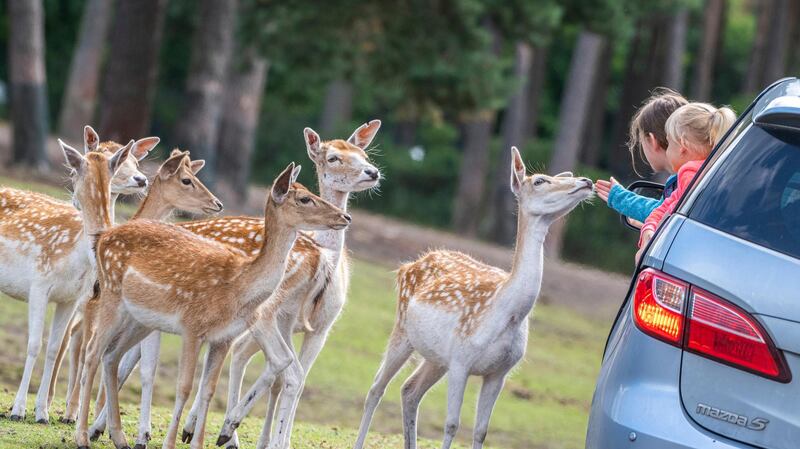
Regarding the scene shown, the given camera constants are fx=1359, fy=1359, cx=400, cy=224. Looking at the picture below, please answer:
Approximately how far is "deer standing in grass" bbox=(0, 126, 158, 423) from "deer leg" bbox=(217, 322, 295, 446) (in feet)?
3.62

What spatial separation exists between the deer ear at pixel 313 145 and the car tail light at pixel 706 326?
14.2 ft

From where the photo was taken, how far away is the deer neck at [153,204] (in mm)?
8258

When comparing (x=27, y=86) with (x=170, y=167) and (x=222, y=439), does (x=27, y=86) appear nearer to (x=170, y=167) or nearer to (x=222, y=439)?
(x=170, y=167)

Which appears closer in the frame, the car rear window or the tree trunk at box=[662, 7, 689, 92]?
the car rear window

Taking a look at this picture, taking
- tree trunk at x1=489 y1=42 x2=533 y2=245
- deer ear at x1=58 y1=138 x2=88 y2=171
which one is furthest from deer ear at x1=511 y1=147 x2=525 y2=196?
tree trunk at x1=489 y1=42 x2=533 y2=245

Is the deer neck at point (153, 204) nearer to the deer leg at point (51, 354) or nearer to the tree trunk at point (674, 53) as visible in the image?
the deer leg at point (51, 354)

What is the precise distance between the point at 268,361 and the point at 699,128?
2.57m

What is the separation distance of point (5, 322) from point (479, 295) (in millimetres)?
7058

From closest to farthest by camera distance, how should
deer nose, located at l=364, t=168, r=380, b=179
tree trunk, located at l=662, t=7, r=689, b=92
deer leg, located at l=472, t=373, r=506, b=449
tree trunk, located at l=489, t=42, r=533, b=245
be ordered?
1. deer leg, located at l=472, t=373, r=506, b=449
2. deer nose, located at l=364, t=168, r=380, b=179
3. tree trunk, located at l=489, t=42, r=533, b=245
4. tree trunk, located at l=662, t=7, r=689, b=92

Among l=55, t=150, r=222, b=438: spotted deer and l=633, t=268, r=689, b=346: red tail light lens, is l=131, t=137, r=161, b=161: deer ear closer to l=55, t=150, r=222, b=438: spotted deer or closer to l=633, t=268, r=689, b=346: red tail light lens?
l=55, t=150, r=222, b=438: spotted deer

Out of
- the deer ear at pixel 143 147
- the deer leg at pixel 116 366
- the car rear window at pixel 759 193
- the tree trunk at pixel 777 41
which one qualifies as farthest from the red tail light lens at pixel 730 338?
the tree trunk at pixel 777 41

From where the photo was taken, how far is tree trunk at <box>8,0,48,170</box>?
22203 mm

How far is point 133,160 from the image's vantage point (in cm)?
862

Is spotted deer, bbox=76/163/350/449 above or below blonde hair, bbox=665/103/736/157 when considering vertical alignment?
below
